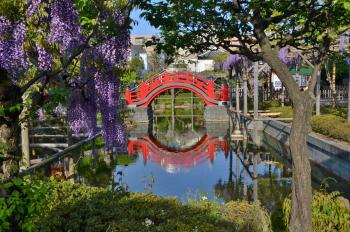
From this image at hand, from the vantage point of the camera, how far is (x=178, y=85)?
33.9 meters

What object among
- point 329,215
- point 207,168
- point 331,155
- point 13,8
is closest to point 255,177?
point 331,155

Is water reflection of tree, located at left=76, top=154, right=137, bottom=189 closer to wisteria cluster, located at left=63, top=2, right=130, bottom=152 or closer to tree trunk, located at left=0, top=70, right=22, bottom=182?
wisteria cluster, located at left=63, top=2, right=130, bottom=152

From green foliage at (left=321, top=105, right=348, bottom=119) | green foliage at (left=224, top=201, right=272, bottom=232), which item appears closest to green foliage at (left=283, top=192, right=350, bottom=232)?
green foliage at (left=224, top=201, right=272, bottom=232)

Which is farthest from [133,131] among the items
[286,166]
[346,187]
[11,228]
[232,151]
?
[11,228]

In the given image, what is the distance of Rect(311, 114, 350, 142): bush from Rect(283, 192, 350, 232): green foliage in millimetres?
8005

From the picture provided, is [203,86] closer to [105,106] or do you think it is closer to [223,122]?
[223,122]

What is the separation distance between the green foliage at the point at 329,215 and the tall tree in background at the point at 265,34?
1.90m

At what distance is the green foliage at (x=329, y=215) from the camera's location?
6512 mm

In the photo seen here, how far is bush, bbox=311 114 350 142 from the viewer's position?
14.6 meters

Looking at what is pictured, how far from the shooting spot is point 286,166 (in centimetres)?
1688

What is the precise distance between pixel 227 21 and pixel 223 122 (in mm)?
27408

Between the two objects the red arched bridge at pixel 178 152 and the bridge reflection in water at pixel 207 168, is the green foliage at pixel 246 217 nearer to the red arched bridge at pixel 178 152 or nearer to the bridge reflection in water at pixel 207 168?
the bridge reflection in water at pixel 207 168

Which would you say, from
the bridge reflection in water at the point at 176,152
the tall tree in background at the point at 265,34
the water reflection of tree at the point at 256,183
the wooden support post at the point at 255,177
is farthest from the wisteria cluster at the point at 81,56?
the bridge reflection in water at the point at 176,152

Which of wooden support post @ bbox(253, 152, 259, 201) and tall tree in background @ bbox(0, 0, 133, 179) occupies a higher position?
tall tree in background @ bbox(0, 0, 133, 179)
